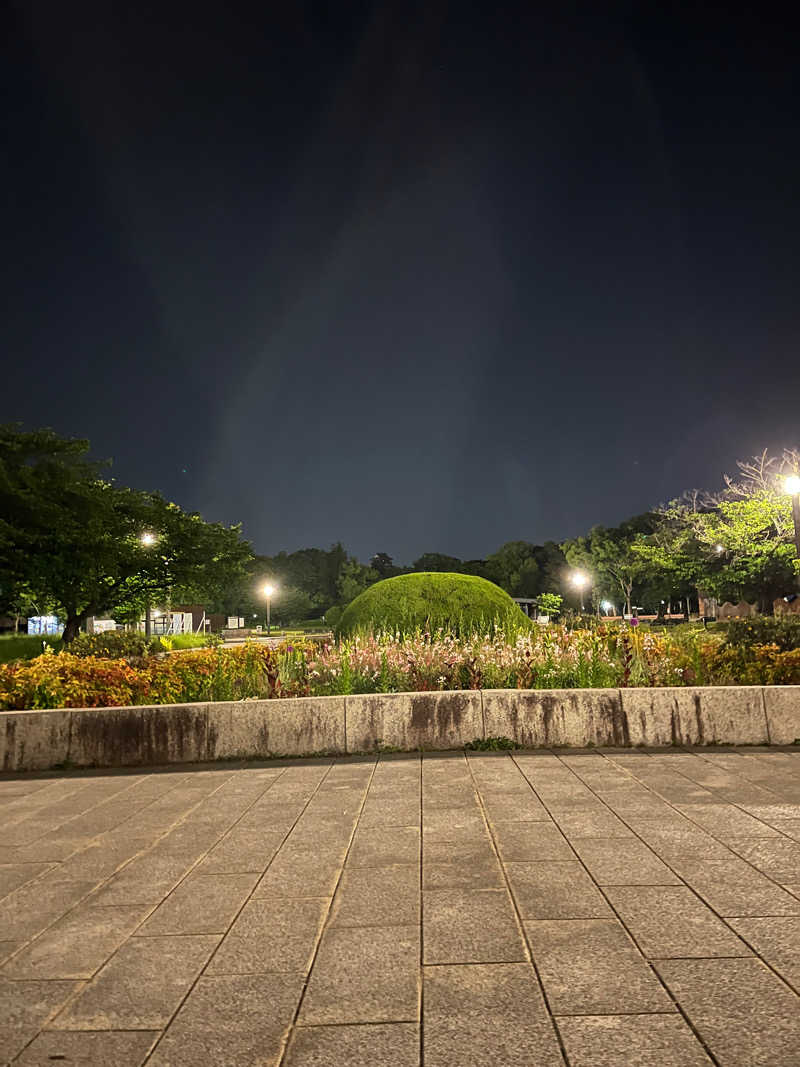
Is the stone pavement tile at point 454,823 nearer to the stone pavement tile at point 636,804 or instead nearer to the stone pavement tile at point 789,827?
the stone pavement tile at point 636,804

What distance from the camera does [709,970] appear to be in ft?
9.82

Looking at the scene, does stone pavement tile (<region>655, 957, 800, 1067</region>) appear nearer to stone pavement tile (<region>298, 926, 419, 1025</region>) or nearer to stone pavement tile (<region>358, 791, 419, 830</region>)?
stone pavement tile (<region>298, 926, 419, 1025</region>)

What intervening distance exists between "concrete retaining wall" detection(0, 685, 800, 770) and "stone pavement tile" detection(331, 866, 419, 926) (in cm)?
371

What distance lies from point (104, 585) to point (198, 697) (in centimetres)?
1988

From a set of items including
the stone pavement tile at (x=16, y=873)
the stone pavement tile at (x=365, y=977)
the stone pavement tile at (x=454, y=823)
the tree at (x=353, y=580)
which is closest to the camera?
the stone pavement tile at (x=365, y=977)

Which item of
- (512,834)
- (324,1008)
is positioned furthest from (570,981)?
(512,834)

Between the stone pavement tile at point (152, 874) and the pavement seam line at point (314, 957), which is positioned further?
the stone pavement tile at point (152, 874)

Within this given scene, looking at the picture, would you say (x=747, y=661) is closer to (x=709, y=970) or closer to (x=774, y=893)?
(x=774, y=893)

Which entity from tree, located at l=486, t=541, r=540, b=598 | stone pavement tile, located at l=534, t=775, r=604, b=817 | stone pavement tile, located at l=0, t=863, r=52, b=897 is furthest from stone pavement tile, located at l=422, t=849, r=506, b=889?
tree, located at l=486, t=541, r=540, b=598

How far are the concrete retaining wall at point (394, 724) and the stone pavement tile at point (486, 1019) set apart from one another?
16.3ft

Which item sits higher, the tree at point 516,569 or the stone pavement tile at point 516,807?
the tree at point 516,569

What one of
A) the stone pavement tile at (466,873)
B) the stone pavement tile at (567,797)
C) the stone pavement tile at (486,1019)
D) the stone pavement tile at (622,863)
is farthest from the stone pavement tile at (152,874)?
the stone pavement tile at (567,797)

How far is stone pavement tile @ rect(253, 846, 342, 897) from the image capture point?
3996 millimetres

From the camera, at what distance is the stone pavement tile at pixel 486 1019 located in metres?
2.45
